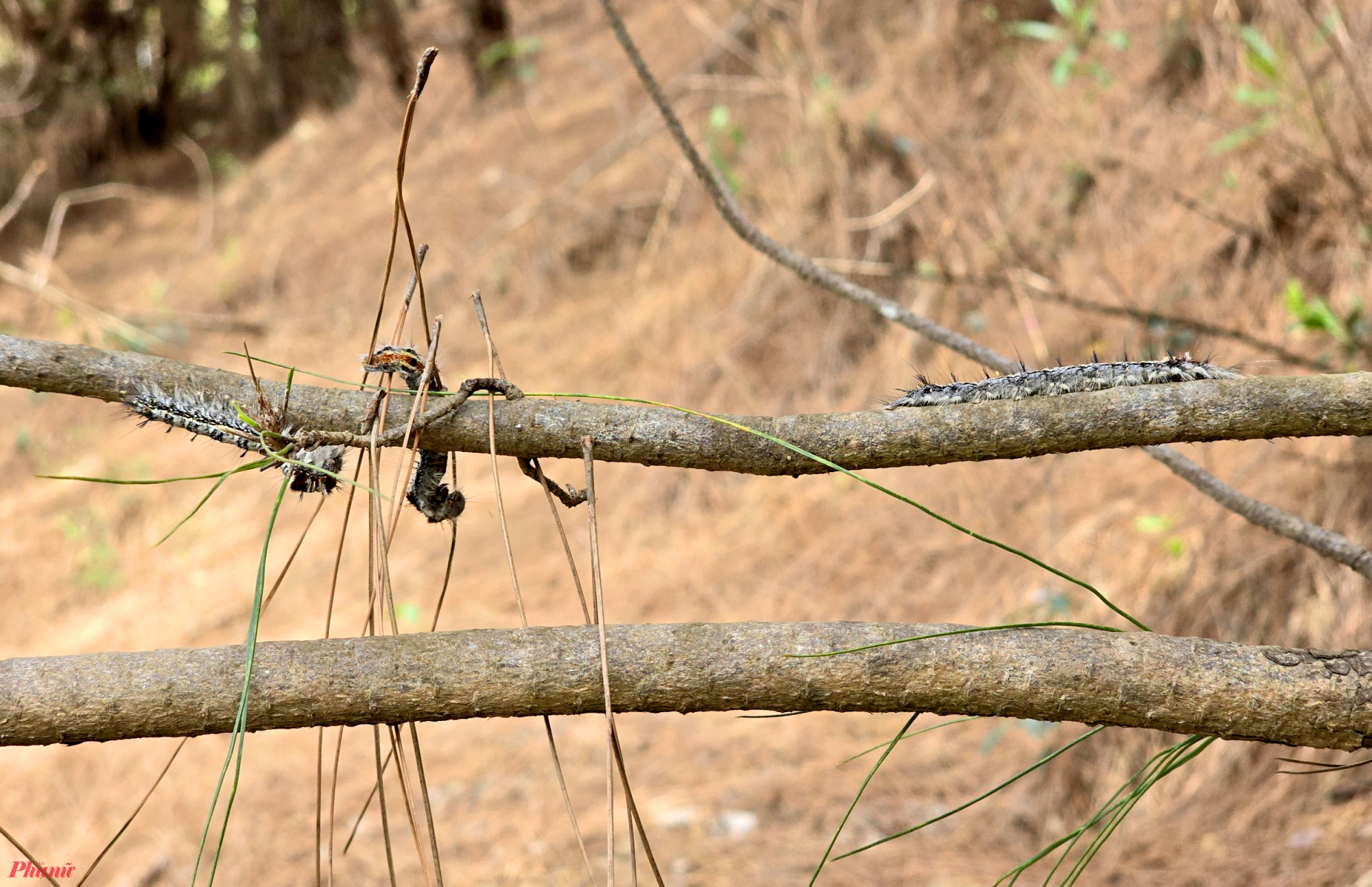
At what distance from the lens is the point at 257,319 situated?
29.0ft

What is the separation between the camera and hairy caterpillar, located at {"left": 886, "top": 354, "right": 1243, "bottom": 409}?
0.97m

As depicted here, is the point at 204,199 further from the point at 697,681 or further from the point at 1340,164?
the point at 697,681

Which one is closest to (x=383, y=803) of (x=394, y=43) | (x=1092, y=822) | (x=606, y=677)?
(x=606, y=677)

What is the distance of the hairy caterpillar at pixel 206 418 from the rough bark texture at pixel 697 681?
189 mm

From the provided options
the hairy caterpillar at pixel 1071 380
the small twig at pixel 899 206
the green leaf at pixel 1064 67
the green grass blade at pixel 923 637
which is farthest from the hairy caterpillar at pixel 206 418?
the green leaf at pixel 1064 67

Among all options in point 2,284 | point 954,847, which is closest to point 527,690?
point 954,847

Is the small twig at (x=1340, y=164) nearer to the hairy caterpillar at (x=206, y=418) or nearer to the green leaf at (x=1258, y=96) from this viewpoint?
the green leaf at (x=1258, y=96)

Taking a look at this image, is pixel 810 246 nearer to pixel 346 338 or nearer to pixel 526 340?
pixel 526 340

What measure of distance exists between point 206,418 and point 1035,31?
4965 mm

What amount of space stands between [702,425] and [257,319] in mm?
8880

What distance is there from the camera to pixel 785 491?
15.8 feet

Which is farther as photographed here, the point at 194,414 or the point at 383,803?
the point at 194,414

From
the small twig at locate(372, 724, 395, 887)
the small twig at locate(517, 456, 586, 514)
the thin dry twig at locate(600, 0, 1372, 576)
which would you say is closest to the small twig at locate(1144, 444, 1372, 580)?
the thin dry twig at locate(600, 0, 1372, 576)

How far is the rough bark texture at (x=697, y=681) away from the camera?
0.85 meters
